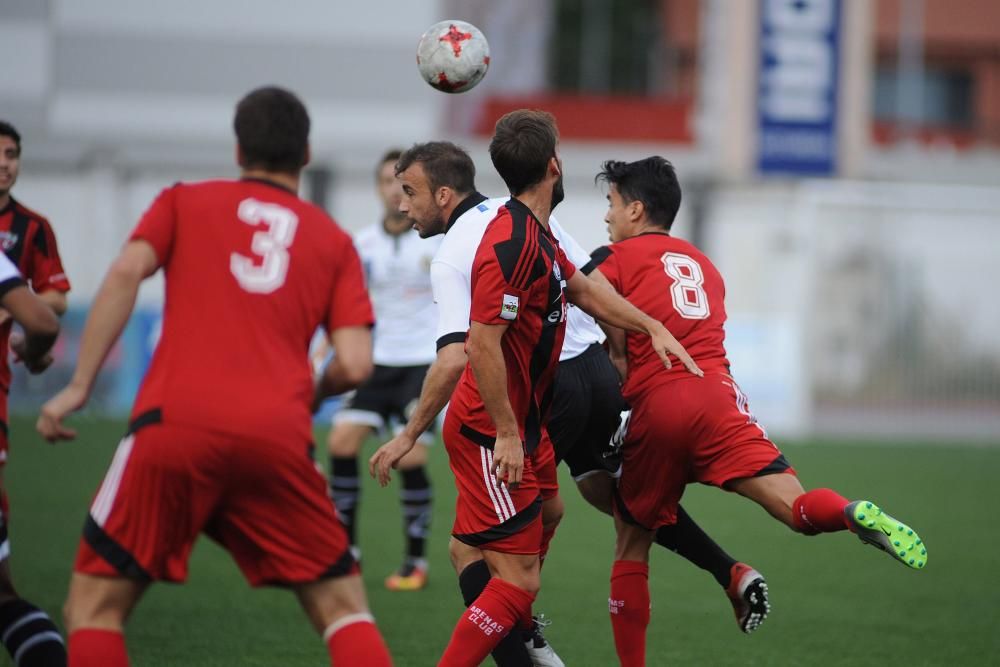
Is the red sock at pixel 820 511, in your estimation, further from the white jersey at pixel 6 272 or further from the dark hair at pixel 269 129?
the white jersey at pixel 6 272

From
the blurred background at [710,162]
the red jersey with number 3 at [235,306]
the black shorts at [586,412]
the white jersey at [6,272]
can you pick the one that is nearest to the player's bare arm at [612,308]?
the black shorts at [586,412]

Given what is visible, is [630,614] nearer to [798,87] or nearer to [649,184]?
[649,184]

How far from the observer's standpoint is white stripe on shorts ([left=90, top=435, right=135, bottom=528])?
3.63 metres

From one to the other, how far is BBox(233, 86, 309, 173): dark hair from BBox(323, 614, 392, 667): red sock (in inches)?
53.6

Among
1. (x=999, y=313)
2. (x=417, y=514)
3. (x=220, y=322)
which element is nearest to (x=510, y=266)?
(x=220, y=322)

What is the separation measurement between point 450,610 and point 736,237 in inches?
653

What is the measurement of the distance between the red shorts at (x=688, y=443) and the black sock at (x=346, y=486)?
288 cm

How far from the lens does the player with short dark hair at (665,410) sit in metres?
5.04

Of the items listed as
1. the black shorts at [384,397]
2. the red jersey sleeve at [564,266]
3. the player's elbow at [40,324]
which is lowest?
the black shorts at [384,397]

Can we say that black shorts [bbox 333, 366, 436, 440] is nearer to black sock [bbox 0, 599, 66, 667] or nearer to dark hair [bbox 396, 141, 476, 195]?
dark hair [bbox 396, 141, 476, 195]

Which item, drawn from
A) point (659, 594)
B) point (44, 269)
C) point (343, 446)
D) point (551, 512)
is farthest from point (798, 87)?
point (44, 269)

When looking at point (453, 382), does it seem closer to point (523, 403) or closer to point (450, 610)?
point (523, 403)

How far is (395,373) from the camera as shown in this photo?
7.98 metres

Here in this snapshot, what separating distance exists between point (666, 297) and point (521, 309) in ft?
2.92
